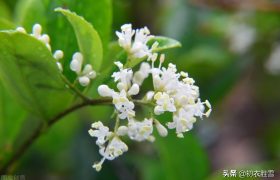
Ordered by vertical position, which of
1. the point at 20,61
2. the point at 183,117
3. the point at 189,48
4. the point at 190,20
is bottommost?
the point at 183,117

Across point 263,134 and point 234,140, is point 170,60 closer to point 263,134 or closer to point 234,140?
point 263,134

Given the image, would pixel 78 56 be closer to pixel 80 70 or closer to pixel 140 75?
pixel 80 70

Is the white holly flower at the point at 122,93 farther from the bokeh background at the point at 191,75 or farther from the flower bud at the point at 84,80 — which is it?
the bokeh background at the point at 191,75

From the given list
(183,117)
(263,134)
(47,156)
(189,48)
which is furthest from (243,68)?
(183,117)

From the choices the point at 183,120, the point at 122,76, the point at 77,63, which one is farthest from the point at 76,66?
the point at 183,120

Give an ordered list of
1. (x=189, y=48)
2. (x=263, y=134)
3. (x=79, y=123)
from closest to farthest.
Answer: (x=79, y=123)
(x=189, y=48)
(x=263, y=134)

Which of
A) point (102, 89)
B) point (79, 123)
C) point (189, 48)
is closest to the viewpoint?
point (102, 89)
